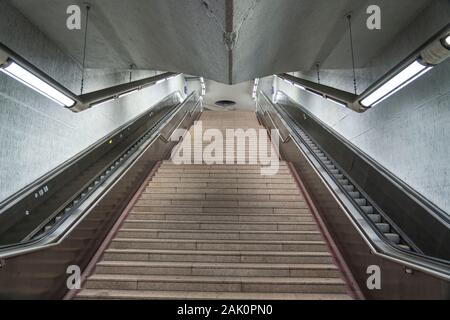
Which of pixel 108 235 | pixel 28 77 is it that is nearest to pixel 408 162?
pixel 108 235

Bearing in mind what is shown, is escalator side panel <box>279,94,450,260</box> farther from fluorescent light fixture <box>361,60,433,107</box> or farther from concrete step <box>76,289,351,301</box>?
fluorescent light fixture <box>361,60,433,107</box>

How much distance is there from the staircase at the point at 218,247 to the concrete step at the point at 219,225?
1 cm

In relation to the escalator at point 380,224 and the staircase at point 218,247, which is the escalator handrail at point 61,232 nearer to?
the staircase at point 218,247

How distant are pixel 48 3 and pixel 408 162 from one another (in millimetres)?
4836

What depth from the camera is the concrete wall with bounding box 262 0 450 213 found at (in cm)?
300

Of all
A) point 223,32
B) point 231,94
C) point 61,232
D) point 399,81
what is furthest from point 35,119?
point 231,94

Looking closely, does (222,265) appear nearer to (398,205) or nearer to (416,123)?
(398,205)

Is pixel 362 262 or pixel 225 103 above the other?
pixel 225 103

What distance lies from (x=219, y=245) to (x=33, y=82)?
2501 mm

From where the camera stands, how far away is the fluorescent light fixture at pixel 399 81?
2149 millimetres

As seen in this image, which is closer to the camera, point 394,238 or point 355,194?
point 394,238

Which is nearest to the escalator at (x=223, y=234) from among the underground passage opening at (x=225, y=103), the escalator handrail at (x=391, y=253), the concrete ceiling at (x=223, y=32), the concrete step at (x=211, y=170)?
the escalator handrail at (x=391, y=253)

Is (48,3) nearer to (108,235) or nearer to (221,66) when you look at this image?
(221,66)

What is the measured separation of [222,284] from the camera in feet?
9.12
